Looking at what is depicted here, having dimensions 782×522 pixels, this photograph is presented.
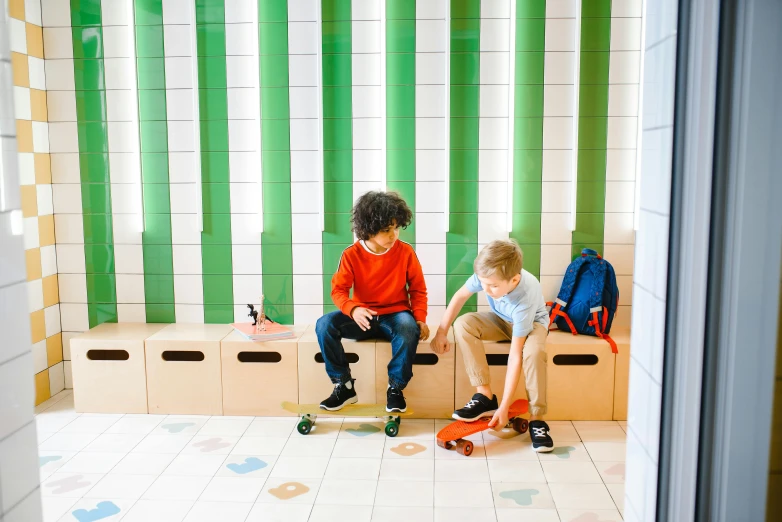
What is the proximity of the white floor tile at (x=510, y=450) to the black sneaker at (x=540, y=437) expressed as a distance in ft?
0.12

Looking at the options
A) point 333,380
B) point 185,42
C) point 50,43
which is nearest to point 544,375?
point 333,380

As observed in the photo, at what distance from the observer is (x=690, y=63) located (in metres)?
1.58

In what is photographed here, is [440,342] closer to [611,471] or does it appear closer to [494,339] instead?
[494,339]

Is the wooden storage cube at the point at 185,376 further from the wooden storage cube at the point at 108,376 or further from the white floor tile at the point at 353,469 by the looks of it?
the white floor tile at the point at 353,469

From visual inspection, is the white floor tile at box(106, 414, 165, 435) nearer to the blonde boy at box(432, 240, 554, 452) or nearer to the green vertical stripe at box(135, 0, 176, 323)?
the green vertical stripe at box(135, 0, 176, 323)

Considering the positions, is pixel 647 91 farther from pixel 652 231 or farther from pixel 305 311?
pixel 305 311

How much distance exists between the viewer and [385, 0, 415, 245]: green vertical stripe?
154 inches

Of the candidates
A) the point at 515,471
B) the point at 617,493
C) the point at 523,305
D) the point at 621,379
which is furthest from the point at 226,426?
the point at 621,379

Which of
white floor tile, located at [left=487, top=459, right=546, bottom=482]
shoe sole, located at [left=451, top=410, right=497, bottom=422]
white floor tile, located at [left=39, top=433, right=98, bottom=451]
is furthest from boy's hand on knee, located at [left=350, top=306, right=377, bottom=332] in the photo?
white floor tile, located at [left=39, top=433, right=98, bottom=451]

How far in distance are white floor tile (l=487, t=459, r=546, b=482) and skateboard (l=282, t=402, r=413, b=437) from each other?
51cm

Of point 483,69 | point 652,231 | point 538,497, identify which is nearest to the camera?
point 652,231

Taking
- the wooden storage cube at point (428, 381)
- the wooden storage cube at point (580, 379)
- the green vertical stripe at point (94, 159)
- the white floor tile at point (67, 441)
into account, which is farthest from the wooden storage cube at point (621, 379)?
the green vertical stripe at point (94, 159)

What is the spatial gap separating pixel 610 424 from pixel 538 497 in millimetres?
929

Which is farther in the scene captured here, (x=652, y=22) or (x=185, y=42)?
(x=185, y=42)
